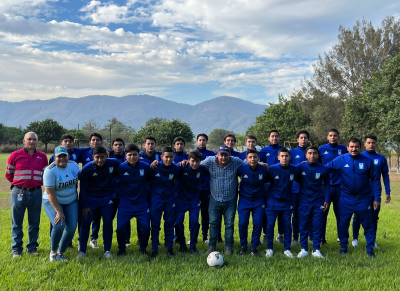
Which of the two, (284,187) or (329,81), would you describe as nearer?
(284,187)

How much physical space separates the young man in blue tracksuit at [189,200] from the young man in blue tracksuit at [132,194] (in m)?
0.66

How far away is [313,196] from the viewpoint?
20.2ft

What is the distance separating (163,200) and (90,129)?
423ft

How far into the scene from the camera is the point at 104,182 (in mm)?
5945

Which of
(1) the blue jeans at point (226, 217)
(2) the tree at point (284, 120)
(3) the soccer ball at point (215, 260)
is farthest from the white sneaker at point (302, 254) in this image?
(2) the tree at point (284, 120)

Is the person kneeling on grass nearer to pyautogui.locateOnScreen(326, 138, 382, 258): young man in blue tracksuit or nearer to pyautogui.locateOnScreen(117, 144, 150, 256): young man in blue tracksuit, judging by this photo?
pyautogui.locateOnScreen(117, 144, 150, 256): young man in blue tracksuit

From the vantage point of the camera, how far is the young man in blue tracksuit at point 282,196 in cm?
613

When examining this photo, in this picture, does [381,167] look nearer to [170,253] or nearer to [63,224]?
[170,253]

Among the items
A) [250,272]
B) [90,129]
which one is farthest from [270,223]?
[90,129]

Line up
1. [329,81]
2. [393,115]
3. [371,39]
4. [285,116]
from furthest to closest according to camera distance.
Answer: [285,116] → [329,81] → [371,39] → [393,115]

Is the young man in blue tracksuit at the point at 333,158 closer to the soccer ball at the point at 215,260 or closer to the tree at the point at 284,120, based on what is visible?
the soccer ball at the point at 215,260

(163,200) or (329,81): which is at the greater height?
(329,81)

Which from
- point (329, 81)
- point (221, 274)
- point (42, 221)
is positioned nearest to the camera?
point (221, 274)

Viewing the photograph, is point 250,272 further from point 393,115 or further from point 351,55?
point 351,55
